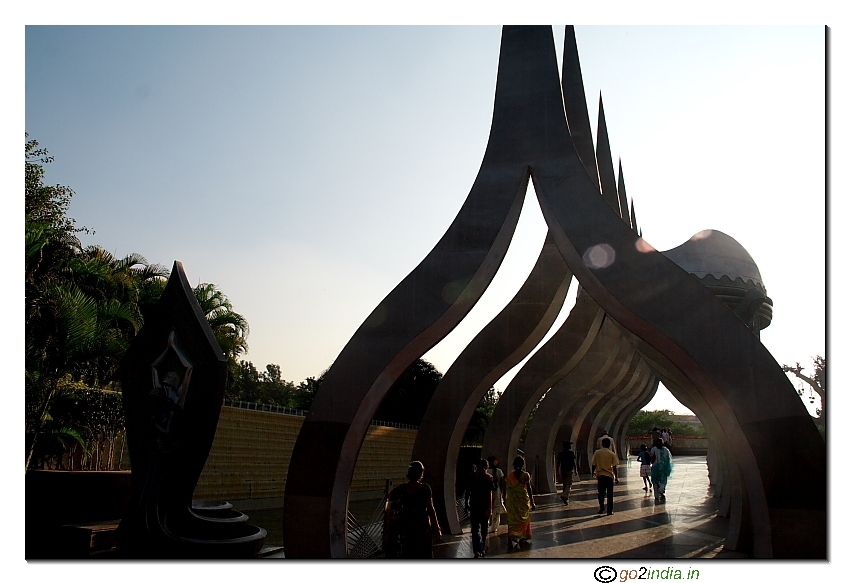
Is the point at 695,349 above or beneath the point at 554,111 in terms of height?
beneath

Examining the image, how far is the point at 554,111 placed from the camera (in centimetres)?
939

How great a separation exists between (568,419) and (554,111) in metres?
16.5

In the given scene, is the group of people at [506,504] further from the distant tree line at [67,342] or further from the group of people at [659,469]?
the group of people at [659,469]

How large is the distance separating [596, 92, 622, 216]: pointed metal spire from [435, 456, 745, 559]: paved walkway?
19.8 feet

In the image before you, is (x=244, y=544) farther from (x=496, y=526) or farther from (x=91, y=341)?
(x=91, y=341)

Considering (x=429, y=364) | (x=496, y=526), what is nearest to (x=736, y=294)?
(x=496, y=526)

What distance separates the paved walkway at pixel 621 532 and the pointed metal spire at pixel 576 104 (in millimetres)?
5697

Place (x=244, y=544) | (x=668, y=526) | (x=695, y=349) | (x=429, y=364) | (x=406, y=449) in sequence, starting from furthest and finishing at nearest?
(x=429, y=364) < (x=406, y=449) < (x=668, y=526) < (x=244, y=544) < (x=695, y=349)

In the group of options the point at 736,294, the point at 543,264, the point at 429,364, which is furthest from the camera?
the point at 429,364

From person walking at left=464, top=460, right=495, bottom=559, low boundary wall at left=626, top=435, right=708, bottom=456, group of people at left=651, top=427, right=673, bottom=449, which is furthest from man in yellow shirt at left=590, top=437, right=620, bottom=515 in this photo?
low boundary wall at left=626, top=435, right=708, bottom=456

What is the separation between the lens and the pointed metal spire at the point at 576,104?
12.0 m

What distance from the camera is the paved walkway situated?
30.2 feet

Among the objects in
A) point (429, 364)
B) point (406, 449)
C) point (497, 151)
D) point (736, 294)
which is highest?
point (497, 151)

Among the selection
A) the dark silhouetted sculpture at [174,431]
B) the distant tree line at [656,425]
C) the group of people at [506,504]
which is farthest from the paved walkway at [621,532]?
the distant tree line at [656,425]
